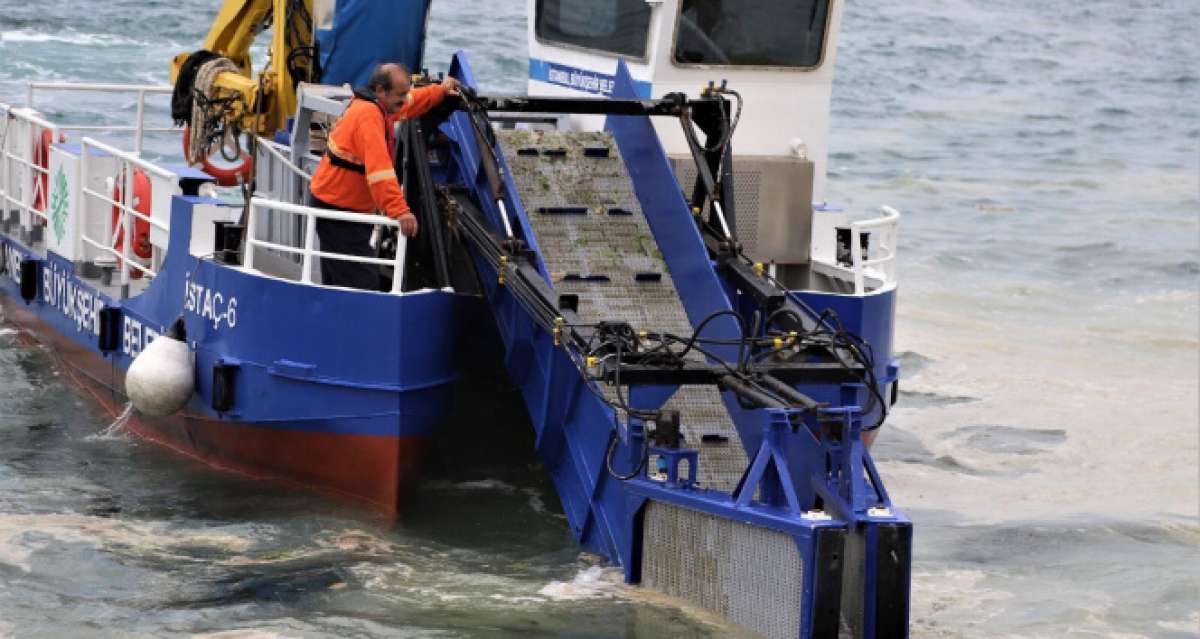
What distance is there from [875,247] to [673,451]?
3621mm

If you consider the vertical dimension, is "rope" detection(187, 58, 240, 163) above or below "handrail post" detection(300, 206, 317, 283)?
above

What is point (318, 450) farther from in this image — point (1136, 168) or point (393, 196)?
point (1136, 168)

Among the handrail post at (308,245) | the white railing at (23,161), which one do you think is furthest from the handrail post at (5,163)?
the handrail post at (308,245)

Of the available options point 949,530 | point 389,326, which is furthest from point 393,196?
point 949,530

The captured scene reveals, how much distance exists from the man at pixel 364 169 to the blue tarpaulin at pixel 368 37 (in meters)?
1.92

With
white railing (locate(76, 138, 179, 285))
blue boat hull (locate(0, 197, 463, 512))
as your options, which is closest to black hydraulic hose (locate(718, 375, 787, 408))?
blue boat hull (locate(0, 197, 463, 512))

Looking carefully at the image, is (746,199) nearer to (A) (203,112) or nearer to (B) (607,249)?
(B) (607,249)

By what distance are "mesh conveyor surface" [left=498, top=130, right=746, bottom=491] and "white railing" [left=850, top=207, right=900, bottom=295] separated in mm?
1106

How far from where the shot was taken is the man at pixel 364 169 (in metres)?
9.68

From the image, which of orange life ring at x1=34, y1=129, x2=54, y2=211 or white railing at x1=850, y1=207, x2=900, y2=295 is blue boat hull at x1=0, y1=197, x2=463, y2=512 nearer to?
white railing at x1=850, y1=207, x2=900, y2=295

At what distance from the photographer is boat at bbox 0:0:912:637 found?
27.0ft

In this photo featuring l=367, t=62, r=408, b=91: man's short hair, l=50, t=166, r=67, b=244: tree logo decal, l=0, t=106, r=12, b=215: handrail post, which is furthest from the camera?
l=0, t=106, r=12, b=215: handrail post

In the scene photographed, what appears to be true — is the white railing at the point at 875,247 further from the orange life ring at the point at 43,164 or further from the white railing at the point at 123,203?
the orange life ring at the point at 43,164

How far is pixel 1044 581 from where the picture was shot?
991cm
